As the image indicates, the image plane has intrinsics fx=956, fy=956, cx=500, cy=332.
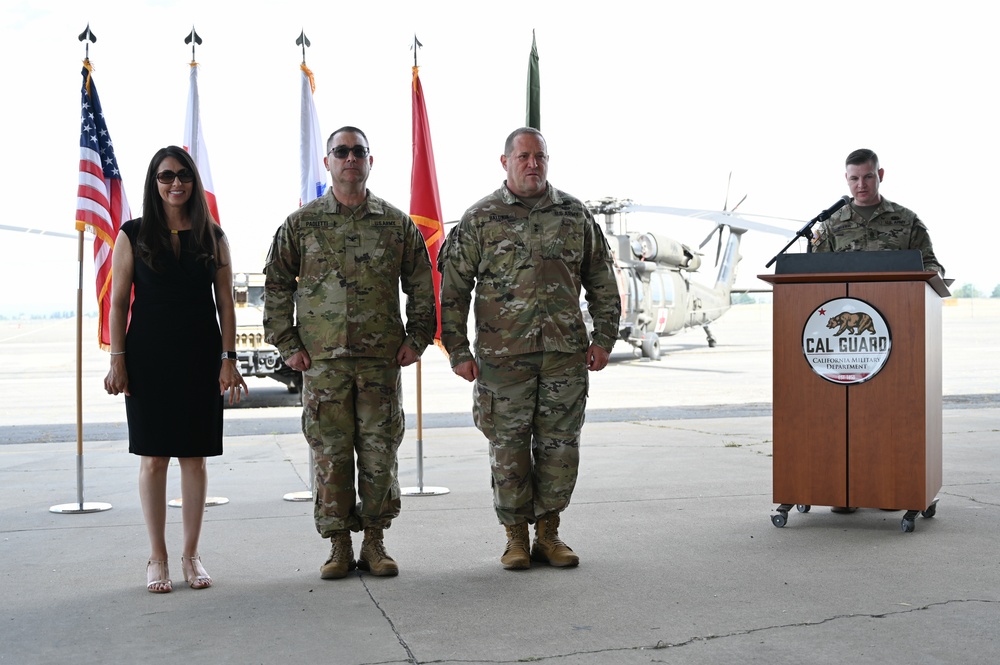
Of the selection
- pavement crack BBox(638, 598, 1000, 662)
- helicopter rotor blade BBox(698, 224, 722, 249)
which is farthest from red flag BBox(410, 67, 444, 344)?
helicopter rotor blade BBox(698, 224, 722, 249)

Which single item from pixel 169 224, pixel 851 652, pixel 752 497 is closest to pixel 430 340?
pixel 169 224

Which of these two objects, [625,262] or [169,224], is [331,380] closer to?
[169,224]

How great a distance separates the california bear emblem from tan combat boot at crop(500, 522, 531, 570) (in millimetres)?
1763

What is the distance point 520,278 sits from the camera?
12.9ft

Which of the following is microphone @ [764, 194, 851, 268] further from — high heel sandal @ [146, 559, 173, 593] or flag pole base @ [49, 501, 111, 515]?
flag pole base @ [49, 501, 111, 515]

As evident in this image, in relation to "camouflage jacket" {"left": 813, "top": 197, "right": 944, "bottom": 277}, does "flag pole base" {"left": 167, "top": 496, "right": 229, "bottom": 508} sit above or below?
below

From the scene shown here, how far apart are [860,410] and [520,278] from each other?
5.86 ft

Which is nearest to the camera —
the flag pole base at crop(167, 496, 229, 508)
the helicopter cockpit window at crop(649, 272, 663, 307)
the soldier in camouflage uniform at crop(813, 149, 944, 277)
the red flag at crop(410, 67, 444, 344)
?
the soldier in camouflage uniform at crop(813, 149, 944, 277)

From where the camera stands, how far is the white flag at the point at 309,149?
19.7 ft

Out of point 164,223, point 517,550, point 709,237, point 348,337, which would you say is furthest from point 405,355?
point 709,237

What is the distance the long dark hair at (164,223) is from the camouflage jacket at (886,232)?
124 inches

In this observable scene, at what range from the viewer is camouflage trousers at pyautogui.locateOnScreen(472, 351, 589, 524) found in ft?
12.9

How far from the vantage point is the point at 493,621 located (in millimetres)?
3135

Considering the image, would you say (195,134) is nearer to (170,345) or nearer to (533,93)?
(533,93)
